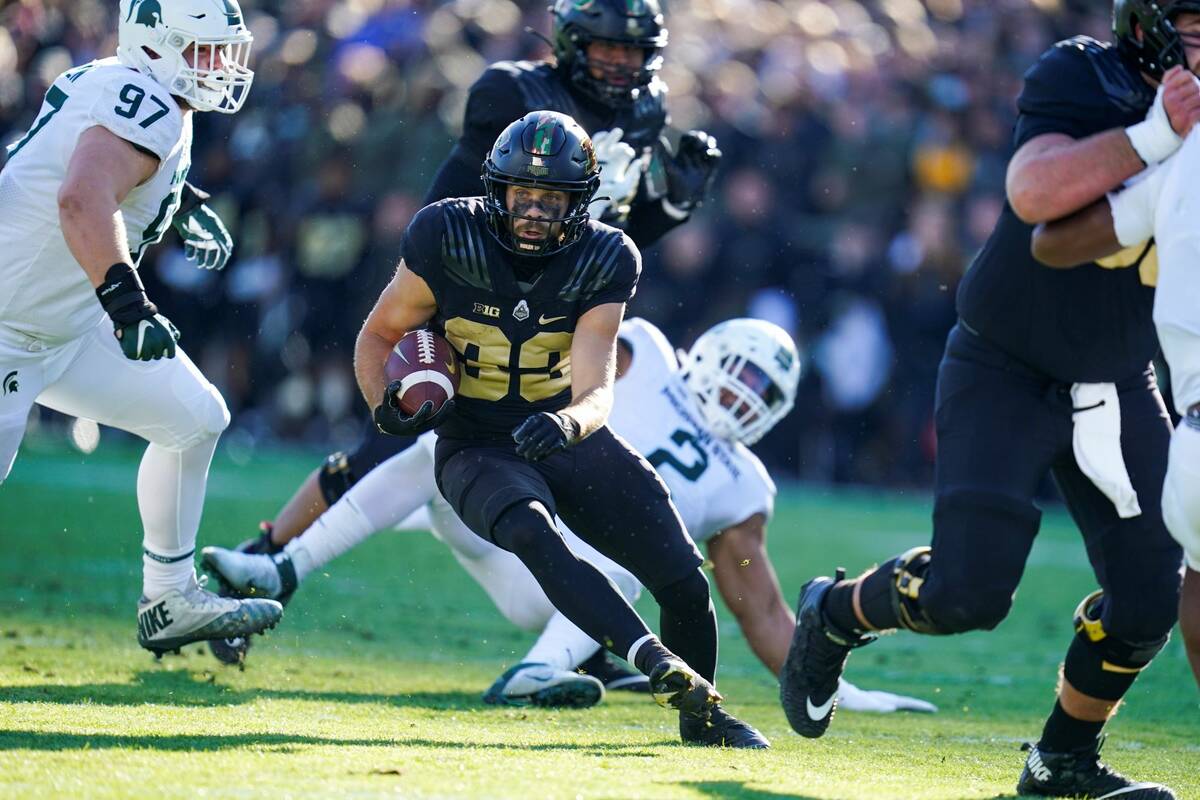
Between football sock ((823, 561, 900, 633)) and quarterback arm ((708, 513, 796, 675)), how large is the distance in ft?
3.75

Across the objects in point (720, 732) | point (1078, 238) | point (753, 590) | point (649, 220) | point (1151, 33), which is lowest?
point (753, 590)

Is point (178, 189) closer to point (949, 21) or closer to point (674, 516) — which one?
point (674, 516)

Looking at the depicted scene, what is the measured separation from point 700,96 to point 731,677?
6.92 meters

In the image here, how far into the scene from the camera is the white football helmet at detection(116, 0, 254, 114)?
498 cm

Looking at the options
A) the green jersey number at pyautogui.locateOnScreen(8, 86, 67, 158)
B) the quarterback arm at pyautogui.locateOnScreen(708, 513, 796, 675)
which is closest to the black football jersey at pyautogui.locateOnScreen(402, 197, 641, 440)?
the green jersey number at pyautogui.locateOnScreen(8, 86, 67, 158)

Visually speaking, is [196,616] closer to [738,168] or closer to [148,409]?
[148,409]

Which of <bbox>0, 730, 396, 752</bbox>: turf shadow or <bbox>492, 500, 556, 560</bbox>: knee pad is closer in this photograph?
<bbox>0, 730, 396, 752</bbox>: turf shadow

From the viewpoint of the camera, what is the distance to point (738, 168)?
484 inches

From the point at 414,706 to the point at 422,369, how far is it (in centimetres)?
112

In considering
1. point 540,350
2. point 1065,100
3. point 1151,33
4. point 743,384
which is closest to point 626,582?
point 743,384

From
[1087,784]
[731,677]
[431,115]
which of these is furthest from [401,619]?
[431,115]

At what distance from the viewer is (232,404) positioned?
14086 millimetres

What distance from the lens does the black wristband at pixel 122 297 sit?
4.54m

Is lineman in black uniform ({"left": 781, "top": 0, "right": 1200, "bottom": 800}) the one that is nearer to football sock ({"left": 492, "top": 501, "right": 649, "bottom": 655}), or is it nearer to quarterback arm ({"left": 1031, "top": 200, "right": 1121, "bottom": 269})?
quarterback arm ({"left": 1031, "top": 200, "right": 1121, "bottom": 269})
